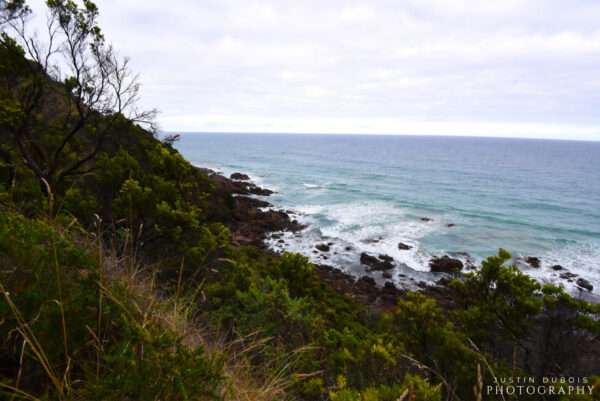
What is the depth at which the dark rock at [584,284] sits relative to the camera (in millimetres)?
19170

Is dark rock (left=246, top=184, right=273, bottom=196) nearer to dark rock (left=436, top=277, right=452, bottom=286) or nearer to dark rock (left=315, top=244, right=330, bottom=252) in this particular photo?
dark rock (left=315, top=244, right=330, bottom=252)

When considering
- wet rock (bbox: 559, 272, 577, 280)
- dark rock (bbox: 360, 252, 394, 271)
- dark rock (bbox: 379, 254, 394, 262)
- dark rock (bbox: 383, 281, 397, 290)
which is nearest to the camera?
dark rock (bbox: 383, 281, 397, 290)

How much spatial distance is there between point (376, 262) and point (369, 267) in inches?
27.5

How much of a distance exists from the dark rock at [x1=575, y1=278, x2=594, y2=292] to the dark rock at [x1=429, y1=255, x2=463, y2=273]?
7.07 meters

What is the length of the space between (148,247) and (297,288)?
4.09m

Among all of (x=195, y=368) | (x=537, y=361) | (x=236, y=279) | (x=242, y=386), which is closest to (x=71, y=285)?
(x=195, y=368)

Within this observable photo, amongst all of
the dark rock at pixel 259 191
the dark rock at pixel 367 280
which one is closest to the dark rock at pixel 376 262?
the dark rock at pixel 367 280

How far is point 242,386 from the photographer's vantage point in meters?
2.00

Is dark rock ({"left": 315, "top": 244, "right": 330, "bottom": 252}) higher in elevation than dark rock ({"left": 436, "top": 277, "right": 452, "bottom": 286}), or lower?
higher

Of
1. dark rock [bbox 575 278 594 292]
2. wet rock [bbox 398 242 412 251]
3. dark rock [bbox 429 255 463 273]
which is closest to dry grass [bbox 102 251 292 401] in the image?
dark rock [bbox 429 255 463 273]

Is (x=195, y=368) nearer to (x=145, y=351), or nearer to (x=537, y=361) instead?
(x=145, y=351)

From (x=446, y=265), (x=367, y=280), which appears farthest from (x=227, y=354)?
(x=446, y=265)

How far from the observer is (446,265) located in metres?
21.9

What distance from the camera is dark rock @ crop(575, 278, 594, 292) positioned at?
19170 mm
